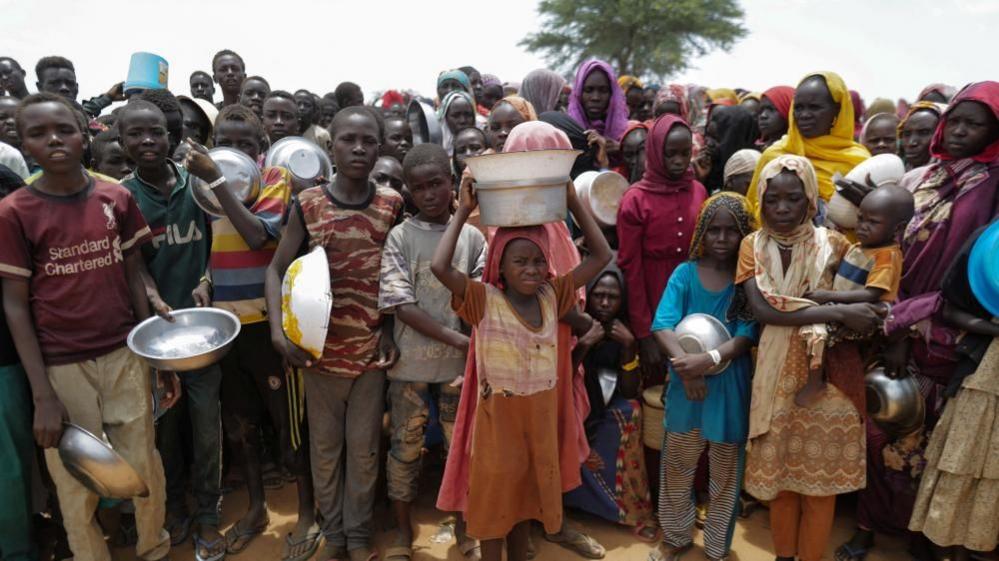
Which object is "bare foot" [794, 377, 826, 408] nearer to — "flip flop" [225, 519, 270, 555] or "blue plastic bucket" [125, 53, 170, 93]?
"flip flop" [225, 519, 270, 555]

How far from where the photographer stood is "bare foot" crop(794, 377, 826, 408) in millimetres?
2592

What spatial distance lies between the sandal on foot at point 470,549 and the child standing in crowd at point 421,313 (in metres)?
0.40

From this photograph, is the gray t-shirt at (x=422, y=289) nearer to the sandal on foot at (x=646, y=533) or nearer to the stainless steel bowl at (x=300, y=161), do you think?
the stainless steel bowl at (x=300, y=161)

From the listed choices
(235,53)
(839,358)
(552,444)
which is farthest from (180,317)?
(235,53)

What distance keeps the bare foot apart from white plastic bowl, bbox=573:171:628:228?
144 centimetres

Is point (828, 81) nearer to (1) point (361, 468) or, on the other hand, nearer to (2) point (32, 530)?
(1) point (361, 468)

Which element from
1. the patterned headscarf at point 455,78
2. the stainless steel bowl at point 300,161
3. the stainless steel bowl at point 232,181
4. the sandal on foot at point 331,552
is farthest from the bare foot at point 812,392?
the patterned headscarf at point 455,78

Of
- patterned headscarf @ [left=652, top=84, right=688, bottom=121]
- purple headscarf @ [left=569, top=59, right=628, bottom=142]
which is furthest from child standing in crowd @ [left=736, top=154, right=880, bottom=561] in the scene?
patterned headscarf @ [left=652, top=84, right=688, bottom=121]

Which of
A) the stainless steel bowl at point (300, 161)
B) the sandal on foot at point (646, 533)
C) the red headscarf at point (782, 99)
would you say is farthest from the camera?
the red headscarf at point (782, 99)

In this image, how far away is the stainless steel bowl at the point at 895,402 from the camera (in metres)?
2.74

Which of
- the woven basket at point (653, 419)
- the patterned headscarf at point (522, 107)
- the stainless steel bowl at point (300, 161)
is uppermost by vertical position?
the patterned headscarf at point (522, 107)

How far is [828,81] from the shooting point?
3.44 m

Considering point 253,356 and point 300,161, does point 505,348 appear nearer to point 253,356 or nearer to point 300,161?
point 253,356

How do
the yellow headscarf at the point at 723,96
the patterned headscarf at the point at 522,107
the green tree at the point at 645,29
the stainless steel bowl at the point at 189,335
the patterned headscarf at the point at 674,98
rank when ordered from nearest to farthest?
the stainless steel bowl at the point at 189,335, the patterned headscarf at the point at 522,107, the patterned headscarf at the point at 674,98, the yellow headscarf at the point at 723,96, the green tree at the point at 645,29
